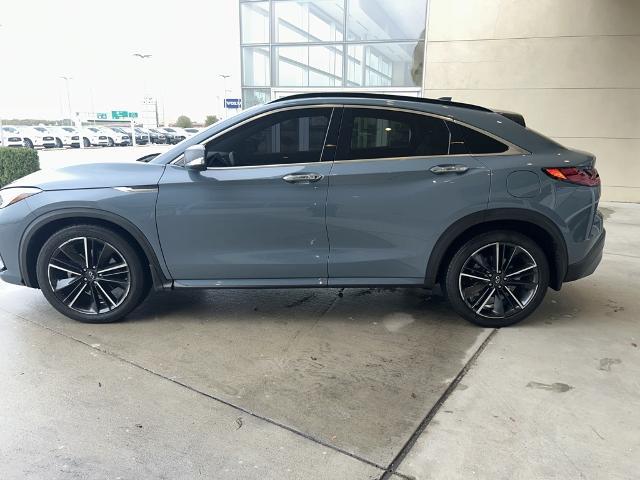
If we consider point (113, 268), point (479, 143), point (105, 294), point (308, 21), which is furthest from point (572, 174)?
point (308, 21)

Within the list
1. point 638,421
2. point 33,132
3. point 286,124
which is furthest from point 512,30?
point 33,132

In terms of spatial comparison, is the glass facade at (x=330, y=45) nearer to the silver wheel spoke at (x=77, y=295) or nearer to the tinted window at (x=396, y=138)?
the tinted window at (x=396, y=138)

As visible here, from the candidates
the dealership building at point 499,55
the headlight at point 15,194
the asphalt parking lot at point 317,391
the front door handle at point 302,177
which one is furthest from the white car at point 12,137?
the front door handle at point 302,177

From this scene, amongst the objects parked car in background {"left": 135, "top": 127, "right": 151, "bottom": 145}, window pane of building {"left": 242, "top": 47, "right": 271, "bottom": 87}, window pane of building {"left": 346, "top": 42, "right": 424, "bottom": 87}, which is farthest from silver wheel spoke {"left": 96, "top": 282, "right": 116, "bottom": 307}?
parked car in background {"left": 135, "top": 127, "right": 151, "bottom": 145}

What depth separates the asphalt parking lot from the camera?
2.39m

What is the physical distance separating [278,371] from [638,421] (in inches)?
82.3

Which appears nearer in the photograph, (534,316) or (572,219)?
(572,219)

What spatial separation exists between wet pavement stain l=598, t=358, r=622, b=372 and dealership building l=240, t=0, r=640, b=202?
8.32m

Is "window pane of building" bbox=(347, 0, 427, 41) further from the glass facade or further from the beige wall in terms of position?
the beige wall

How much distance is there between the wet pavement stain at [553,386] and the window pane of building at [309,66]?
33.1 ft

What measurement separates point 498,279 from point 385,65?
356 inches

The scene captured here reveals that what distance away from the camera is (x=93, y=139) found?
33.9 m

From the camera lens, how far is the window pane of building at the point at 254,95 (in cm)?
1246

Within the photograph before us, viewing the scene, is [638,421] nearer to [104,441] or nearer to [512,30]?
[104,441]
